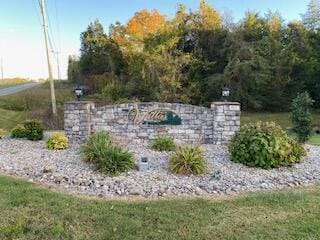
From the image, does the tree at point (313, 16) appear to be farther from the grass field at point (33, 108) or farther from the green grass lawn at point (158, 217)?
the green grass lawn at point (158, 217)

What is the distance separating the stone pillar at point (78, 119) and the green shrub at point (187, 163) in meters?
3.92

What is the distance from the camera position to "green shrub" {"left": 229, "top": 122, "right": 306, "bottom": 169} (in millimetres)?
6086

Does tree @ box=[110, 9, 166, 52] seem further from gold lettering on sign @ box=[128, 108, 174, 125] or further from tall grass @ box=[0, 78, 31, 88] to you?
tall grass @ box=[0, 78, 31, 88]

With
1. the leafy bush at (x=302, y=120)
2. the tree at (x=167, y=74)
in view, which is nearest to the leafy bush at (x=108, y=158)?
the leafy bush at (x=302, y=120)

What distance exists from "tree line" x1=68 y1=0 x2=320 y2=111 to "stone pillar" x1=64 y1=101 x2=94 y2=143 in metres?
8.25

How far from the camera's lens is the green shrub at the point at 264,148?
609cm

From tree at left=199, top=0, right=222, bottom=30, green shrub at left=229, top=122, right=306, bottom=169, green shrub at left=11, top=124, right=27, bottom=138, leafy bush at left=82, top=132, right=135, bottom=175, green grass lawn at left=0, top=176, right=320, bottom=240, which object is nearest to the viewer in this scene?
green grass lawn at left=0, top=176, right=320, bottom=240

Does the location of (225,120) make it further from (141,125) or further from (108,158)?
(108,158)

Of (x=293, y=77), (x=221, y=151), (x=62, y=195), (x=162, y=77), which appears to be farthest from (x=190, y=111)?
(x=293, y=77)

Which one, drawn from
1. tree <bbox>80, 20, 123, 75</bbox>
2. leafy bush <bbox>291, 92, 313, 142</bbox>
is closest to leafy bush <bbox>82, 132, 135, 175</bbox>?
leafy bush <bbox>291, 92, 313, 142</bbox>

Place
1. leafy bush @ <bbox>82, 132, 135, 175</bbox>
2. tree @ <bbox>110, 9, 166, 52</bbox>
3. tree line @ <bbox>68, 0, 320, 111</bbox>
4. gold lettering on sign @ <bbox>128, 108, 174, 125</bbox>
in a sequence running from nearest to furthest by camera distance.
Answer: leafy bush @ <bbox>82, 132, 135, 175</bbox> < gold lettering on sign @ <bbox>128, 108, 174, 125</bbox> < tree line @ <bbox>68, 0, 320, 111</bbox> < tree @ <bbox>110, 9, 166, 52</bbox>

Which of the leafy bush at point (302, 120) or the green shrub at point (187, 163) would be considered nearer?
the green shrub at point (187, 163)

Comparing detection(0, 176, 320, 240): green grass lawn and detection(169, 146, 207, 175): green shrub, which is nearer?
detection(0, 176, 320, 240): green grass lawn

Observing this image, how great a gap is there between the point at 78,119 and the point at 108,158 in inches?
140
